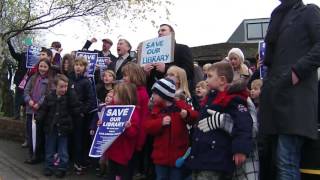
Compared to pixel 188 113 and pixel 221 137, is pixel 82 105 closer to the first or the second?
pixel 188 113

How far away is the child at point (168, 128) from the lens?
5.47m

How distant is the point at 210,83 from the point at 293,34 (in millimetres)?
883

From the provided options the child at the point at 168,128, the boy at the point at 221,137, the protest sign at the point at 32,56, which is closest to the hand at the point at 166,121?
the child at the point at 168,128

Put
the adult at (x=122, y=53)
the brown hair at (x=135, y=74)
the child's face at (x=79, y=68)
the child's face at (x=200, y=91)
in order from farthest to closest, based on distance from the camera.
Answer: the adult at (x=122, y=53) < the child's face at (x=79, y=68) < the child's face at (x=200, y=91) < the brown hair at (x=135, y=74)

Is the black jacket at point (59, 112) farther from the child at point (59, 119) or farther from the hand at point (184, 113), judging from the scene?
the hand at point (184, 113)

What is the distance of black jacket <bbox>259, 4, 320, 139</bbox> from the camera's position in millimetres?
4242

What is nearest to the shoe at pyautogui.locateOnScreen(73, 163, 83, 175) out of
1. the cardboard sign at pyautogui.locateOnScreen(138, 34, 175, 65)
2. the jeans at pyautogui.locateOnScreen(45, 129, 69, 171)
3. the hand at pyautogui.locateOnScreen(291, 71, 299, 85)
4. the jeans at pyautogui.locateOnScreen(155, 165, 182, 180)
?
the jeans at pyautogui.locateOnScreen(45, 129, 69, 171)

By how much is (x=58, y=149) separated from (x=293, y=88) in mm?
4287

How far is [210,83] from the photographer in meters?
4.74

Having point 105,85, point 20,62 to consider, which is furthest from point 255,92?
point 20,62

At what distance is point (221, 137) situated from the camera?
4.57 metres

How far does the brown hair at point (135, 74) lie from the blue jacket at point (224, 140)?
5.71ft

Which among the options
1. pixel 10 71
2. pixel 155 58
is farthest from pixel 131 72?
pixel 10 71

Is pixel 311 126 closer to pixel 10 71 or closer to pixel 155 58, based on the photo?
pixel 155 58
